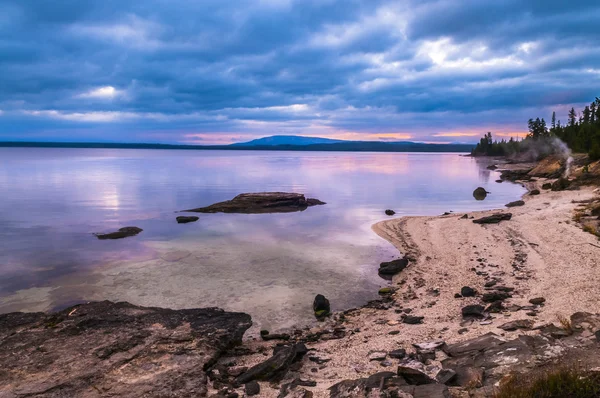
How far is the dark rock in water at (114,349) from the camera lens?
8656 millimetres

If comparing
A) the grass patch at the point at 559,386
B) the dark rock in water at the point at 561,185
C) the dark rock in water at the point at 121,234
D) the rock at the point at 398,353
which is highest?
the dark rock in water at the point at 561,185

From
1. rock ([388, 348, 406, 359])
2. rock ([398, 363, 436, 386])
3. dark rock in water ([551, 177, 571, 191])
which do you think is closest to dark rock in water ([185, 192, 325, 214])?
dark rock in water ([551, 177, 571, 191])

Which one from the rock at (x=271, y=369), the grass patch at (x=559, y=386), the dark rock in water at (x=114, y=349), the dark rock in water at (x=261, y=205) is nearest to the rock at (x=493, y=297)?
the grass patch at (x=559, y=386)

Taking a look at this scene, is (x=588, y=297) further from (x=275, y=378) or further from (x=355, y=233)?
(x=355, y=233)

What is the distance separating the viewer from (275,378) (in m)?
9.07

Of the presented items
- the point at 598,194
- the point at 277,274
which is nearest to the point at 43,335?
the point at 277,274

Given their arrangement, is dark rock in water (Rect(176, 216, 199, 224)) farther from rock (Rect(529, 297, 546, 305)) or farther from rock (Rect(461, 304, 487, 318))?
rock (Rect(529, 297, 546, 305))

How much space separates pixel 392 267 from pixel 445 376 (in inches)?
420

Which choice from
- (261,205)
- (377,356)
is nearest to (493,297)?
(377,356)

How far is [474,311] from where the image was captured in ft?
40.5

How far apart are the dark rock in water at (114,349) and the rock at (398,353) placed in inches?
175

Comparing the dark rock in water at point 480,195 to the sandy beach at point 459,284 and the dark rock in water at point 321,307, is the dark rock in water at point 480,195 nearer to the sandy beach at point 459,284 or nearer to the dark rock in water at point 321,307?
the sandy beach at point 459,284

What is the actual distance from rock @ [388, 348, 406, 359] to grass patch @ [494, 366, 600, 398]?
3.27 metres

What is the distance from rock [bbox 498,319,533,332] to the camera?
1037 centimetres
